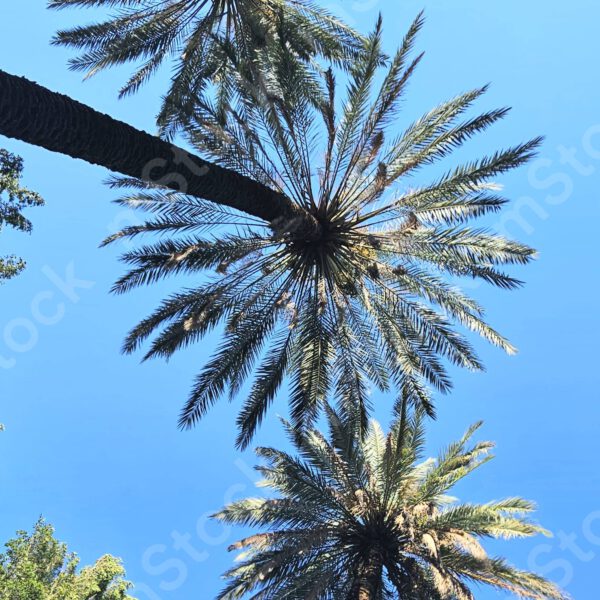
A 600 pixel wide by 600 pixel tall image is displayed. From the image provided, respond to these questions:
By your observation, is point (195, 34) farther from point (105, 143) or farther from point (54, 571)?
point (54, 571)

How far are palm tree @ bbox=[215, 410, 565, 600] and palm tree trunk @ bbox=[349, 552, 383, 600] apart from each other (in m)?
0.02

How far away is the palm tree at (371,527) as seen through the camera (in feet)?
37.0

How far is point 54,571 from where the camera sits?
62.7 ft

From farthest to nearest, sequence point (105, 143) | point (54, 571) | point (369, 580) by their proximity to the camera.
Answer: point (54, 571) → point (369, 580) → point (105, 143)

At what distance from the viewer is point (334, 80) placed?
880 centimetres

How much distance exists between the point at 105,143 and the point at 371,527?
29.4 ft

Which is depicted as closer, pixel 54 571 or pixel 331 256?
A: pixel 331 256

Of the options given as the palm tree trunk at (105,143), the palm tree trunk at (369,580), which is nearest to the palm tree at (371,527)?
the palm tree trunk at (369,580)

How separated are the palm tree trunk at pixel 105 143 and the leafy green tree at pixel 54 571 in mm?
13165

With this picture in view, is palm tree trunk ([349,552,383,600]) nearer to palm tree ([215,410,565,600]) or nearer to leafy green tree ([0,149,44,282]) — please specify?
palm tree ([215,410,565,600])

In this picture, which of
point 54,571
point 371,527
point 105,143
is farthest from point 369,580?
point 54,571

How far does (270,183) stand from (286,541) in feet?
22.4

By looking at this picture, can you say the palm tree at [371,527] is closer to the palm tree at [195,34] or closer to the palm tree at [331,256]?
the palm tree at [331,256]

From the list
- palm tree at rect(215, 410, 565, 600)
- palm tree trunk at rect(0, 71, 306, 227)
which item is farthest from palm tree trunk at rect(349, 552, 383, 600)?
palm tree trunk at rect(0, 71, 306, 227)
